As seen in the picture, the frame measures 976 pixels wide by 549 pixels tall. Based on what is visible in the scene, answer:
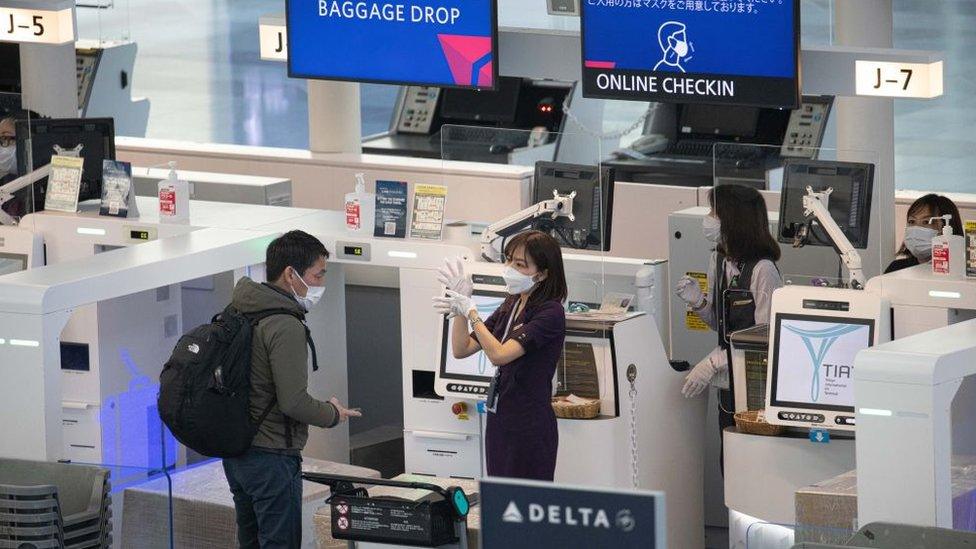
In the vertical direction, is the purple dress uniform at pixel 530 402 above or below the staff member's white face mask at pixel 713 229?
below

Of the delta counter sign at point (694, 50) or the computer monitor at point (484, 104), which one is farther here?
the computer monitor at point (484, 104)

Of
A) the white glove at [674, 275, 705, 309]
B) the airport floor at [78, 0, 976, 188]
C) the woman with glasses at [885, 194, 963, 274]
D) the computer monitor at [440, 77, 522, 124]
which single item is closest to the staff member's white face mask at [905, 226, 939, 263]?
the woman with glasses at [885, 194, 963, 274]

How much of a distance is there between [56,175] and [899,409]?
13.8 feet

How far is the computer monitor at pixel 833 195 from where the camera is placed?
7230mm

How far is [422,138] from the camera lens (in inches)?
553

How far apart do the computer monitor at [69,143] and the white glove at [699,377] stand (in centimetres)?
295

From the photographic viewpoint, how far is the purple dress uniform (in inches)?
249

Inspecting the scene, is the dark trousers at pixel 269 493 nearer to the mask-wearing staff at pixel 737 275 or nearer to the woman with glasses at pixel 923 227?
the mask-wearing staff at pixel 737 275

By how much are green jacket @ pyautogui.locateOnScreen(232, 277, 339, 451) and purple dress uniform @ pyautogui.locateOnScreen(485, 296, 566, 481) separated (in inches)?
26.3

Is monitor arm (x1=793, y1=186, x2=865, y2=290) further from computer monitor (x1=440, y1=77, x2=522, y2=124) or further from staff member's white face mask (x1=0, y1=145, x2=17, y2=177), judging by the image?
computer monitor (x1=440, y1=77, x2=522, y2=124)

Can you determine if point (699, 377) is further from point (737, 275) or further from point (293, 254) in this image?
point (293, 254)

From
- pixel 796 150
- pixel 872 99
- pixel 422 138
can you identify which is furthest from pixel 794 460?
pixel 422 138

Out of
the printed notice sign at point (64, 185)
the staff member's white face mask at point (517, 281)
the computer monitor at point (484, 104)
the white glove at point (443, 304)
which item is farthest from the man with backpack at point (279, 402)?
the computer monitor at point (484, 104)

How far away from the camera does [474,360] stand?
7.36 m
